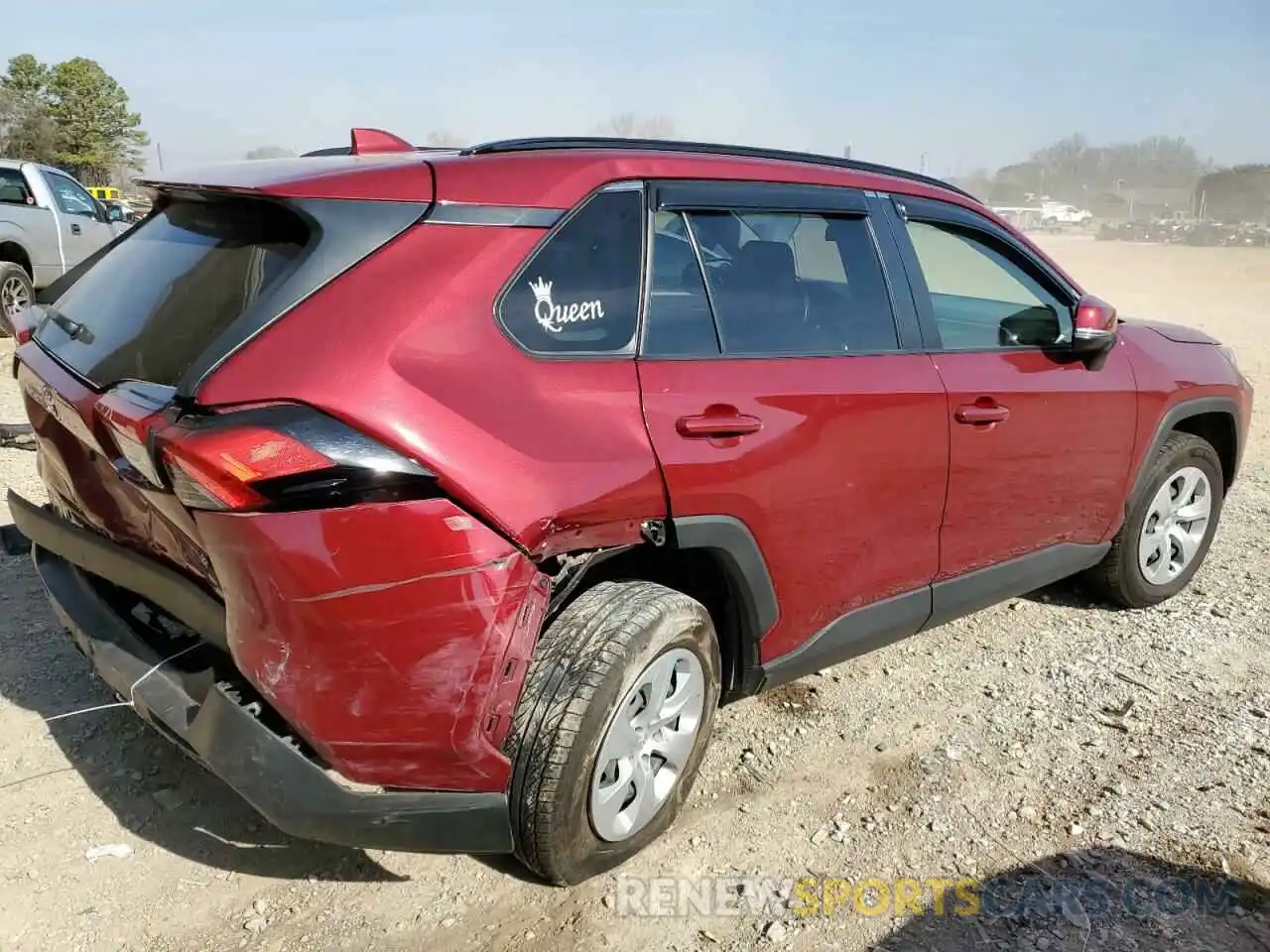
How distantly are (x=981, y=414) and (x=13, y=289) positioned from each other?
1042 centimetres

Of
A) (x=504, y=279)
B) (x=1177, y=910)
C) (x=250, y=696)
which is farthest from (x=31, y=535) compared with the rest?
(x=1177, y=910)

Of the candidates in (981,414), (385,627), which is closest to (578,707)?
(385,627)

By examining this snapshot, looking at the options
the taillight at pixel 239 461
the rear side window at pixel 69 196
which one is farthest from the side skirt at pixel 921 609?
the rear side window at pixel 69 196

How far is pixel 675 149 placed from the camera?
281 cm

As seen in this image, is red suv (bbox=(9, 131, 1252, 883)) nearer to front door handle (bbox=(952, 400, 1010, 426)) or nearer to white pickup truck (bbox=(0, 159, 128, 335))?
front door handle (bbox=(952, 400, 1010, 426))

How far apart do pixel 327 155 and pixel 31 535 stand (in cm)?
143

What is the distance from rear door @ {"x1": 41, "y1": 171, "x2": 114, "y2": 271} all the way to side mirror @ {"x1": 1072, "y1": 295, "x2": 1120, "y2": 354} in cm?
1102

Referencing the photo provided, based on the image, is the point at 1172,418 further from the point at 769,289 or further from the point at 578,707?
the point at 578,707

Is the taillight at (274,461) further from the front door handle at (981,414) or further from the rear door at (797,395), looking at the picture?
the front door handle at (981,414)

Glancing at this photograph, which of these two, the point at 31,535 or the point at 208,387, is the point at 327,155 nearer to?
the point at 208,387

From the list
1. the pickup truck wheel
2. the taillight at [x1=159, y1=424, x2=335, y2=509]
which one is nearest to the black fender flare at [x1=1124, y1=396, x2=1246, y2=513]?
the taillight at [x1=159, y1=424, x2=335, y2=509]

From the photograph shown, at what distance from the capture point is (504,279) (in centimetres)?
225

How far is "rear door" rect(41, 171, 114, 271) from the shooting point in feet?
37.4

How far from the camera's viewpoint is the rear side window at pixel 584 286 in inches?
90.5
